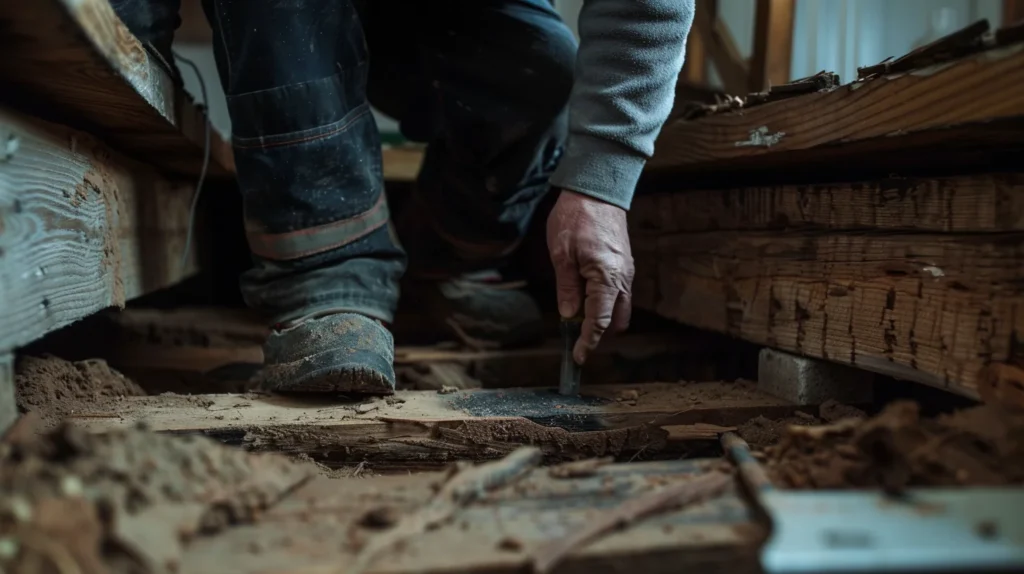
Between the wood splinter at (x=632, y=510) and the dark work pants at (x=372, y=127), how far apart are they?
0.71m

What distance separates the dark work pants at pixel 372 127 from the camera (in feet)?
3.88

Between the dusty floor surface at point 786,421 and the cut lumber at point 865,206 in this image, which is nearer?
the cut lumber at point 865,206

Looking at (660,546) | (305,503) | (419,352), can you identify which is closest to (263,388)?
(419,352)

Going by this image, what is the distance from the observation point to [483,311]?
1699 millimetres

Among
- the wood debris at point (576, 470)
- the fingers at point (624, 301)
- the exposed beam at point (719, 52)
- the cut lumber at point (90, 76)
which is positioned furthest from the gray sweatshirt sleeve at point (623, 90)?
the exposed beam at point (719, 52)

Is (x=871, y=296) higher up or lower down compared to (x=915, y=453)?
higher up

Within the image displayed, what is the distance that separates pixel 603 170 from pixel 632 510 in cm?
62

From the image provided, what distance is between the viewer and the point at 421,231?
5.98 ft

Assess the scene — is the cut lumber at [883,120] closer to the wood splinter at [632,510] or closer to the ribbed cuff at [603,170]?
the ribbed cuff at [603,170]

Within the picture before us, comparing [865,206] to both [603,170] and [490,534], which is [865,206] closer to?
[603,170]

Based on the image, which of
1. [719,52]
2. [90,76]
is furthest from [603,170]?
[719,52]

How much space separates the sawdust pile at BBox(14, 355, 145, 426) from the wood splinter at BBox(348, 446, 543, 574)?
638 millimetres

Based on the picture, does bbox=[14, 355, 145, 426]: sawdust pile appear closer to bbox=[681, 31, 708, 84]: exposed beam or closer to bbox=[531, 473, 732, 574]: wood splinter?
bbox=[531, 473, 732, 574]: wood splinter

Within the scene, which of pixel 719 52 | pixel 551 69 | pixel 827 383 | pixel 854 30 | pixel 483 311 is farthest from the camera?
pixel 854 30
